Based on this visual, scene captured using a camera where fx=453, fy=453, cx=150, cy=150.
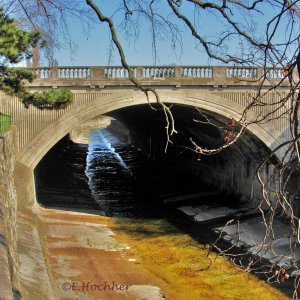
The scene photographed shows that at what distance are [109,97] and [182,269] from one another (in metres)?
8.37

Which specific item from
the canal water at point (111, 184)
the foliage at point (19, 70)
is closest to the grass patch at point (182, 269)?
the canal water at point (111, 184)

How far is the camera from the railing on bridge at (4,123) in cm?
1576

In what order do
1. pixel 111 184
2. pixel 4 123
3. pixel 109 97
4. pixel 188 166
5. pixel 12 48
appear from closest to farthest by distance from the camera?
1. pixel 12 48
2. pixel 4 123
3. pixel 109 97
4. pixel 111 184
5. pixel 188 166

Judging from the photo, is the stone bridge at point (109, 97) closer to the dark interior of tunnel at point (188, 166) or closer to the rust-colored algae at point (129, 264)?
the dark interior of tunnel at point (188, 166)

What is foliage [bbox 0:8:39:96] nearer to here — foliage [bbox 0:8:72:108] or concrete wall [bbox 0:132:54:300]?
foliage [bbox 0:8:72:108]

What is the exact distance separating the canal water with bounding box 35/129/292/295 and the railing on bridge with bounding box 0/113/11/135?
5.94 meters

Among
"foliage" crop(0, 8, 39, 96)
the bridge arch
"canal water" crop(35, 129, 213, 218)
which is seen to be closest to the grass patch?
"canal water" crop(35, 129, 213, 218)

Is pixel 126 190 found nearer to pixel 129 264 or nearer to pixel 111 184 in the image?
pixel 111 184

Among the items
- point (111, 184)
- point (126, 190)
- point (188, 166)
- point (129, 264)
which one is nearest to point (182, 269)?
point (129, 264)

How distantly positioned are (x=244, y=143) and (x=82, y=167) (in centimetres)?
1952

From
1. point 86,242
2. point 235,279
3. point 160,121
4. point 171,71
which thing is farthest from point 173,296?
point 160,121

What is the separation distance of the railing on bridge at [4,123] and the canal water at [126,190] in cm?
594

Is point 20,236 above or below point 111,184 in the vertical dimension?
above

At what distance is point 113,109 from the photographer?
785 inches
